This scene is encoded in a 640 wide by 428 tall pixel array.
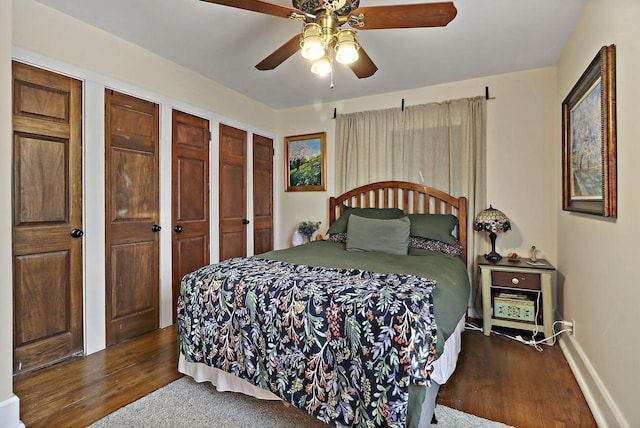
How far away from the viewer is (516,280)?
282 centimetres

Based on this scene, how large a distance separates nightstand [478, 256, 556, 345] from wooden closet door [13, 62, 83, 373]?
333cm

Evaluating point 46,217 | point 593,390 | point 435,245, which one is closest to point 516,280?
point 435,245

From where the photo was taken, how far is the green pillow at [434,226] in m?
3.08

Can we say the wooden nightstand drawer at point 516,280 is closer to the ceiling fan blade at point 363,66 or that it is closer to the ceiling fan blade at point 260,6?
the ceiling fan blade at point 363,66

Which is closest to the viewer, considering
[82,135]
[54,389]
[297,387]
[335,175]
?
[297,387]

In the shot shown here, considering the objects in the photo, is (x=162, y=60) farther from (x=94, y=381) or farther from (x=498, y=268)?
(x=498, y=268)

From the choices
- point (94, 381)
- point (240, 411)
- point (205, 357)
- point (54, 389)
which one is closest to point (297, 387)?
point (240, 411)

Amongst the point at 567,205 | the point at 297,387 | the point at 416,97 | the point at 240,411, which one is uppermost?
the point at 416,97

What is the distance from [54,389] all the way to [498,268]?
132 inches

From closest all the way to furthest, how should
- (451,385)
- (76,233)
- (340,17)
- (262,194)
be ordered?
1. (340,17)
2. (451,385)
3. (76,233)
4. (262,194)

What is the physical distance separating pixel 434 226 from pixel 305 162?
2.00 meters

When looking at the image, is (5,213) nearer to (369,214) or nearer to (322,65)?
(322,65)

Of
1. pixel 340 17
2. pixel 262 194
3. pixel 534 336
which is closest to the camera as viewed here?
pixel 340 17

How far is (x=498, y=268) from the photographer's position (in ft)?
9.39
